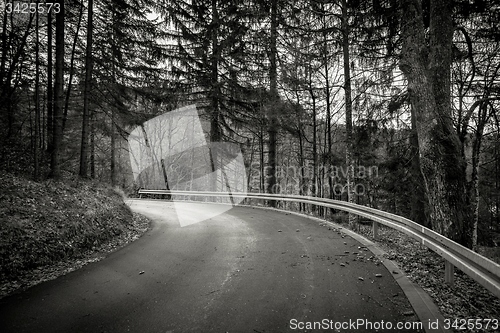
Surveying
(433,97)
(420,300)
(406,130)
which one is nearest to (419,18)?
(433,97)

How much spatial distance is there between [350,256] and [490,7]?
7.48m

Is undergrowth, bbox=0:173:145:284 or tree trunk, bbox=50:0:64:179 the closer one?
undergrowth, bbox=0:173:145:284

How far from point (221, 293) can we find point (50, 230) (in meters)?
4.68

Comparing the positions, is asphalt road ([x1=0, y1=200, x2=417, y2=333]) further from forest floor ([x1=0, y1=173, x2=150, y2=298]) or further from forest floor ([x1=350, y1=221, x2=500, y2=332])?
forest floor ([x1=0, y1=173, x2=150, y2=298])

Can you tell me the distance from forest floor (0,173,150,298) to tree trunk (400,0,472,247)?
25.4 ft

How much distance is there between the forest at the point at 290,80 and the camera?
18.4 feet

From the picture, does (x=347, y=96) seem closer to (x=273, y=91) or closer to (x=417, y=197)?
(x=273, y=91)

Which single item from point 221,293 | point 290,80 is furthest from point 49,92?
→ point 221,293

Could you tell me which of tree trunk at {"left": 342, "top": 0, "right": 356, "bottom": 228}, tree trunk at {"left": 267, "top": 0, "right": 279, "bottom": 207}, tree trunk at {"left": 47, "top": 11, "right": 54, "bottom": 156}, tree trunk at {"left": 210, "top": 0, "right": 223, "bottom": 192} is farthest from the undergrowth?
tree trunk at {"left": 210, "top": 0, "right": 223, "bottom": 192}

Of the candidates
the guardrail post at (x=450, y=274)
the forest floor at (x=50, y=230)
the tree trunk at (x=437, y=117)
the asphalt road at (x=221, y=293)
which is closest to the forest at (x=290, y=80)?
the tree trunk at (x=437, y=117)

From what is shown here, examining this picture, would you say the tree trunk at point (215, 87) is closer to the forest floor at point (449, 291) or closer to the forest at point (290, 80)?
the forest at point (290, 80)

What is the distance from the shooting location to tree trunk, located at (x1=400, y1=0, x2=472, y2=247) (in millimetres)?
5016

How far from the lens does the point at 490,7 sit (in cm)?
643

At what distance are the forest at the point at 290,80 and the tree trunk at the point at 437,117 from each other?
0.02 meters
